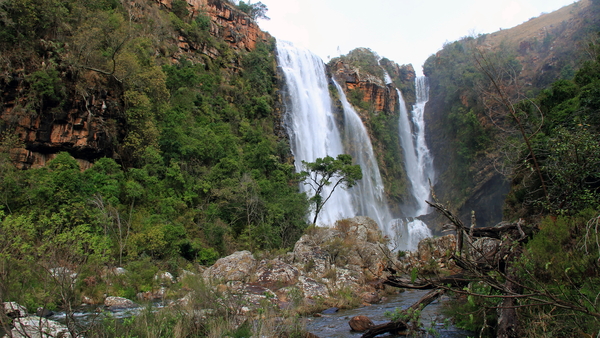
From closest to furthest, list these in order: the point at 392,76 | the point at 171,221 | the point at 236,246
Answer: the point at 171,221 < the point at 236,246 < the point at 392,76

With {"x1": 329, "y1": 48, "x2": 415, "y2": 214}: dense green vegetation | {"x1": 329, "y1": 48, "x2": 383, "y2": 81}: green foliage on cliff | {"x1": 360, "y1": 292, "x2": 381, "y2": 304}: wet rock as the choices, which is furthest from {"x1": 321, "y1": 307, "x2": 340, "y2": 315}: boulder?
{"x1": 329, "y1": 48, "x2": 383, "y2": 81}: green foliage on cliff

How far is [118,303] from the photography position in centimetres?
1049

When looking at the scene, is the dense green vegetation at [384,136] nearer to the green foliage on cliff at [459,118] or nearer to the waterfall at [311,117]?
the waterfall at [311,117]

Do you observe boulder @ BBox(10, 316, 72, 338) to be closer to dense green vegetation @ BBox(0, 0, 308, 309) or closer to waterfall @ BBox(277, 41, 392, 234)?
dense green vegetation @ BBox(0, 0, 308, 309)

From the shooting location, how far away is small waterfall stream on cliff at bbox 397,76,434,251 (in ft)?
105

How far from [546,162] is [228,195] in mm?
15438

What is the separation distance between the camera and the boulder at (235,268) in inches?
523

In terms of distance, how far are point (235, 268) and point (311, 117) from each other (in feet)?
71.8

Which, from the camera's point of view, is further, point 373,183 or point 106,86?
point 373,183

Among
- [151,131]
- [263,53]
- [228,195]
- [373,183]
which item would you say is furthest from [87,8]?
[373,183]

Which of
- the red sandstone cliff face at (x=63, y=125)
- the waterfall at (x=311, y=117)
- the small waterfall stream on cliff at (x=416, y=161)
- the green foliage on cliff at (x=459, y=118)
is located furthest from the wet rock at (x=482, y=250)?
the small waterfall stream on cliff at (x=416, y=161)

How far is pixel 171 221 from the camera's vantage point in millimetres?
17172

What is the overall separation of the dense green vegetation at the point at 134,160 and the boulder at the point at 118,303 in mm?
785

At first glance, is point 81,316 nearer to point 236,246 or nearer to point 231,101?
point 236,246
